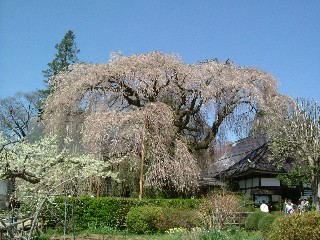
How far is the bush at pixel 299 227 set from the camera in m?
9.86

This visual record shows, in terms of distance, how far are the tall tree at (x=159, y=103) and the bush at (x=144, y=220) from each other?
11.1 ft

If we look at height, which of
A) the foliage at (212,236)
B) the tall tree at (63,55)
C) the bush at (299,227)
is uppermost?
the tall tree at (63,55)

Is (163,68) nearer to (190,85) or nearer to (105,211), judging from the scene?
(190,85)

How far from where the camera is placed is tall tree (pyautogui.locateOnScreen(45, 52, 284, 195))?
832 inches

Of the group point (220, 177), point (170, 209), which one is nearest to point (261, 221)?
point (170, 209)

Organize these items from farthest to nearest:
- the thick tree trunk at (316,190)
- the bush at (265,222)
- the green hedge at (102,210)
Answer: the thick tree trunk at (316,190), the green hedge at (102,210), the bush at (265,222)

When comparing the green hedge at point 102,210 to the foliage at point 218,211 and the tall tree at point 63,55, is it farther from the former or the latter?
the tall tree at point 63,55

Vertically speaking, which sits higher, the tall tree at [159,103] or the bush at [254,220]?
the tall tree at [159,103]

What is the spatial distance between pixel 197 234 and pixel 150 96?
36.7 ft

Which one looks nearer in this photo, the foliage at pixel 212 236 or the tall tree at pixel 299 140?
the foliage at pixel 212 236

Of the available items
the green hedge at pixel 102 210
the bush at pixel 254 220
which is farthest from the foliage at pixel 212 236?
the green hedge at pixel 102 210

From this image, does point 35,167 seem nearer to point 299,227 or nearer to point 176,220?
point 176,220

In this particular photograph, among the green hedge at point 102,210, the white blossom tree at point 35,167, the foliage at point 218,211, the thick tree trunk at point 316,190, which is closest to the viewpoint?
the white blossom tree at point 35,167

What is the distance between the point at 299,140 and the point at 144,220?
9.22 metres
